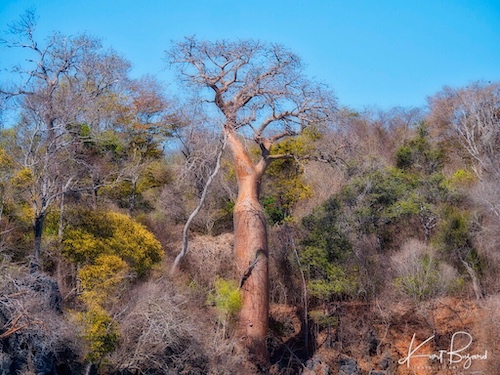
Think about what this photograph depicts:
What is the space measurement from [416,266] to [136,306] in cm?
630

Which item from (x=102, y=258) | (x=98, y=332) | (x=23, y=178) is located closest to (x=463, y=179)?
(x=102, y=258)

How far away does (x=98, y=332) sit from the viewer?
956cm

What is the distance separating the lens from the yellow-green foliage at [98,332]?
9.52 m

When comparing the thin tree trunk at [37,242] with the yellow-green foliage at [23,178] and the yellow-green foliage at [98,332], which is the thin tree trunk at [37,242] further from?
the yellow-green foliage at [98,332]

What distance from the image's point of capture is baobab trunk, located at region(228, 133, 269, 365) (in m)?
12.1

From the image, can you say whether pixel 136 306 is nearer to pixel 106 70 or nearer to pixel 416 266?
pixel 416 266

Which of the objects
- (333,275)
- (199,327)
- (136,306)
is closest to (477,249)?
(333,275)

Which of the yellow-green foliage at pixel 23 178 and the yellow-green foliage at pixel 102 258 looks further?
the yellow-green foliage at pixel 23 178

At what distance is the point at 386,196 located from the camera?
15586 millimetres
